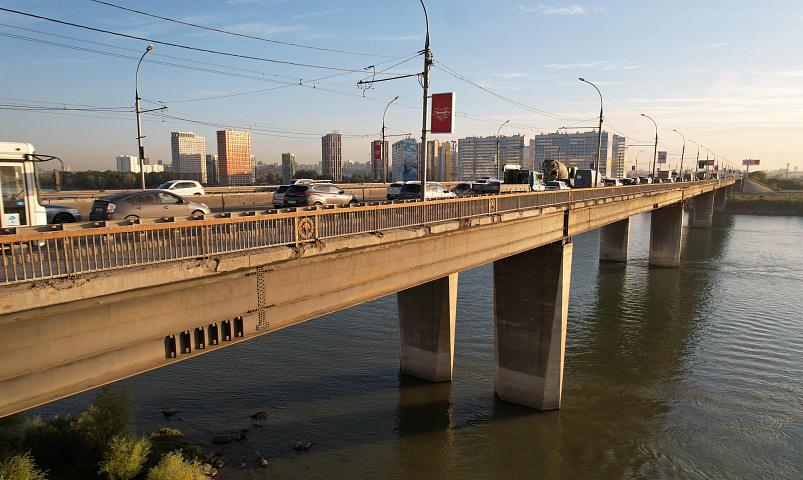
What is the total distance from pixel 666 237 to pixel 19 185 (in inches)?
2052

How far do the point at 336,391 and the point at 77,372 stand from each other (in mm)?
14172

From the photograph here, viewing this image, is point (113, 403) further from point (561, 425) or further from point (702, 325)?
point (702, 325)

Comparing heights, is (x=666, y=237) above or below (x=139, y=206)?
below

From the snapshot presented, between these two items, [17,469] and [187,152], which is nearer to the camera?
[17,469]

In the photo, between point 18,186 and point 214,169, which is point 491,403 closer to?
point 18,186

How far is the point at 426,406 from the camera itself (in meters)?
18.8

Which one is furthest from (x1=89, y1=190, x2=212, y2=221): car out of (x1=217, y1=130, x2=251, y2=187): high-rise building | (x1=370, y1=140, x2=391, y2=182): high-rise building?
(x1=217, y1=130, x2=251, y2=187): high-rise building

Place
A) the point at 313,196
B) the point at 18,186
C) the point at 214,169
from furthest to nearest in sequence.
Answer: the point at 214,169 < the point at 313,196 < the point at 18,186

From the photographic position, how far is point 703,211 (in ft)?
261

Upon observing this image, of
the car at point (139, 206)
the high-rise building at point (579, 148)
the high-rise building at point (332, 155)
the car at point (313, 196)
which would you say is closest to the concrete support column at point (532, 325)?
the car at point (313, 196)

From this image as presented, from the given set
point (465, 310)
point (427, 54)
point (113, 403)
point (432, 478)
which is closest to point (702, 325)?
point (465, 310)

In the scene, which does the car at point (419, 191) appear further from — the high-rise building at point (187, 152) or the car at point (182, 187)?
the high-rise building at point (187, 152)

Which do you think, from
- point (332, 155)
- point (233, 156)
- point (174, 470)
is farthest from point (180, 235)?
point (332, 155)

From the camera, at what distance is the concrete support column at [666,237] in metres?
47.5
